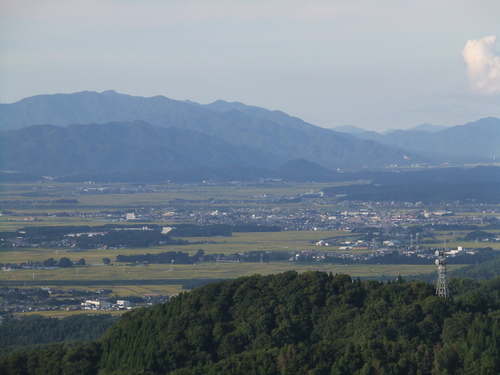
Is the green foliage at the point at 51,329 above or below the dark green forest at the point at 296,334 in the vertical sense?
below

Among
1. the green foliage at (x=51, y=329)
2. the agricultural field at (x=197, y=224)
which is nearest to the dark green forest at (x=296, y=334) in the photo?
the green foliage at (x=51, y=329)

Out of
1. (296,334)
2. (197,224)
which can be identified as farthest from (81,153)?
(296,334)

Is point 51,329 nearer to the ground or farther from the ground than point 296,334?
nearer to the ground

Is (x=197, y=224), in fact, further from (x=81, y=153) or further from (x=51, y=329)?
(x=81, y=153)

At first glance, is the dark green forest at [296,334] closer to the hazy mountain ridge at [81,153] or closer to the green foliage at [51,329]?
the green foliage at [51,329]

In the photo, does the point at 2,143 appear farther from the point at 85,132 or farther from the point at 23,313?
the point at 23,313

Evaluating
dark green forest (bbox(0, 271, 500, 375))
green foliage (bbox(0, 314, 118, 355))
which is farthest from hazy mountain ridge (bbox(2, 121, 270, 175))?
dark green forest (bbox(0, 271, 500, 375))

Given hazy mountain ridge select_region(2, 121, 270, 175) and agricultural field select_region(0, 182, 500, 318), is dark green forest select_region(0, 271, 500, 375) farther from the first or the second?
hazy mountain ridge select_region(2, 121, 270, 175)

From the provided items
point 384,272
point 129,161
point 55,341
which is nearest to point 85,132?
point 129,161
